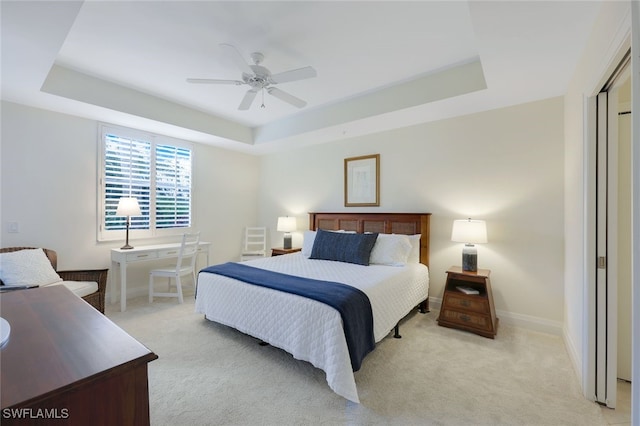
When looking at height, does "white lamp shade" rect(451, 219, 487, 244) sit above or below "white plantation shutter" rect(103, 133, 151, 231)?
below

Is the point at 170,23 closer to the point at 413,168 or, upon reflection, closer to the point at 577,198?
the point at 413,168

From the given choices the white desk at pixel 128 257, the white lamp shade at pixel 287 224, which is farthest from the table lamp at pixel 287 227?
the white desk at pixel 128 257

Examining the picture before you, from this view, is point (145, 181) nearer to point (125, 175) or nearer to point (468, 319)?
point (125, 175)

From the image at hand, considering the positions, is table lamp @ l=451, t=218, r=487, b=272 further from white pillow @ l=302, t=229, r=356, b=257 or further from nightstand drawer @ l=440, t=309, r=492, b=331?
white pillow @ l=302, t=229, r=356, b=257

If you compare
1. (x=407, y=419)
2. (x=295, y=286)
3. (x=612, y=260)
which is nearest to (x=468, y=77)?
(x=612, y=260)

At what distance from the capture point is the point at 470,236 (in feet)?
9.62

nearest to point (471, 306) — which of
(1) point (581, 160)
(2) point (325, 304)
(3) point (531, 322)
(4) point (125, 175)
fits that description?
(3) point (531, 322)

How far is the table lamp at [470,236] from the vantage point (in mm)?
2910

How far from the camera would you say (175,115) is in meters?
3.72

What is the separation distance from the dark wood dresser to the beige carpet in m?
0.96

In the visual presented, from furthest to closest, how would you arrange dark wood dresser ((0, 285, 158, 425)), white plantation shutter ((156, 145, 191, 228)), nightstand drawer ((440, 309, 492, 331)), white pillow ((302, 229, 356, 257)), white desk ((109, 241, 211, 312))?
white plantation shutter ((156, 145, 191, 228)) < white pillow ((302, 229, 356, 257)) < white desk ((109, 241, 211, 312)) < nightstand drawer ((440, 309, 492, 331)) < dark wood dresser ((0, 285, 158, 425))

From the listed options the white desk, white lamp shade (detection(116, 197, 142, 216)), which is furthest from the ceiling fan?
the white desk

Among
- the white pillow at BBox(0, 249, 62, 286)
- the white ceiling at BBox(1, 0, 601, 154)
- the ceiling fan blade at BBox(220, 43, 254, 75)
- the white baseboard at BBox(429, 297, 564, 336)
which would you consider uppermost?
the white ceiling at BBox(1, 0, 601, 154)

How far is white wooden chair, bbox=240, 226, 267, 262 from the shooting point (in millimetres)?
5085
